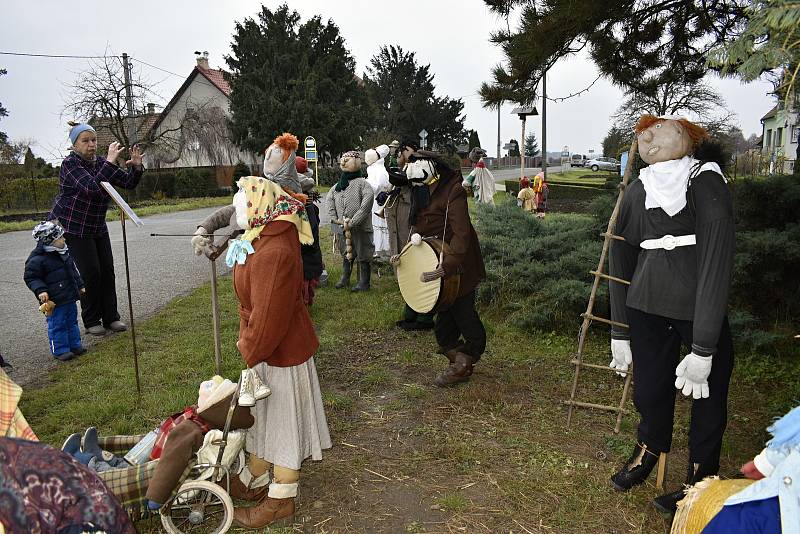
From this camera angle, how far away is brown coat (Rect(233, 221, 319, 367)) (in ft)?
9.37

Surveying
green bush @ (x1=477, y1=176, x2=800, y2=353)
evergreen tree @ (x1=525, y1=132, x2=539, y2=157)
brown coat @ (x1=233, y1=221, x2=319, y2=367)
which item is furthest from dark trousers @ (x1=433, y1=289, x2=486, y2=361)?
evergreen tree @ (x1=525, y1=132, x2=539, y2=157)

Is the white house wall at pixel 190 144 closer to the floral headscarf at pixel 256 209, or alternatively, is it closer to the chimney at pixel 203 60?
the chimney at pixel 203 60

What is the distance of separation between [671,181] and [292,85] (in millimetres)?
34599

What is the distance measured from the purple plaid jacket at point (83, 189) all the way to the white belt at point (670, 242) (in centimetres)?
491

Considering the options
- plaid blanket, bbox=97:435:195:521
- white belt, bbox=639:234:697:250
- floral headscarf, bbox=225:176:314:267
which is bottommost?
plaid blanket, bbox=97:435:195:521

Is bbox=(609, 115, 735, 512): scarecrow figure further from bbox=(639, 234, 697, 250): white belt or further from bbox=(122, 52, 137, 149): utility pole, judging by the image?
bbox=(122, 52, 137, 149): utility pole

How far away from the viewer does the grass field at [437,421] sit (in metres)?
3.29

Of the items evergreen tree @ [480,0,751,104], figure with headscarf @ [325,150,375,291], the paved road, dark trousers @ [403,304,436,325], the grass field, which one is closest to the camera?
the grass field

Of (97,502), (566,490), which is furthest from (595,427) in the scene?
(97,502)

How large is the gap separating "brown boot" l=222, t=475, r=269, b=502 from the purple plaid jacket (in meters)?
3.75

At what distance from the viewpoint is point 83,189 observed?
596 cm

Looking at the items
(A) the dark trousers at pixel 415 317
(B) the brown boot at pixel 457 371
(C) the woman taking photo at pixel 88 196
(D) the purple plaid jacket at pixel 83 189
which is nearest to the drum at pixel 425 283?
(B) the brown boot at pixel 457 371

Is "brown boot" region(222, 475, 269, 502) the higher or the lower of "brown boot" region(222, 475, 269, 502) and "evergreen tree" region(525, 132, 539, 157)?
the lower

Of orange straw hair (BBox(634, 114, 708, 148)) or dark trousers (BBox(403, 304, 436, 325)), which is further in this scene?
dark trousers (BBox(403, 304, 436, 325))
